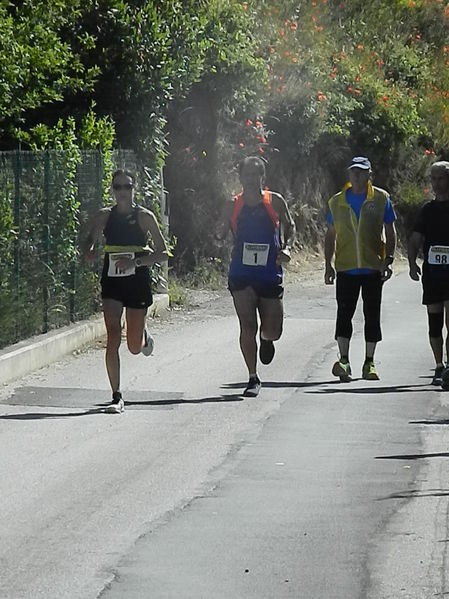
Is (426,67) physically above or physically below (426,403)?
above

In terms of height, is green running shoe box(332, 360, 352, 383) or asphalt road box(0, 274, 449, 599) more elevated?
green running shoe box(332, 360, 352, 383)

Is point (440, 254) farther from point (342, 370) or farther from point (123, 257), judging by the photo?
point (123, 257)

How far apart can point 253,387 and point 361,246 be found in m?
1.61

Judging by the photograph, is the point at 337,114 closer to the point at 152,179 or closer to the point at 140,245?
the point at 152,179

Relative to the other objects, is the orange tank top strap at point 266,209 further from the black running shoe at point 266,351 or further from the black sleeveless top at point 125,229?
the black running shoe at point 266,351

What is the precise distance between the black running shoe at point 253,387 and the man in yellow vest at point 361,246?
97 cm

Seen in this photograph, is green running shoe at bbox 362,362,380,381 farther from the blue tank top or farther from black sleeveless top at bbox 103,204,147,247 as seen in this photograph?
black sleeveless top at bbox 103,204,147,247

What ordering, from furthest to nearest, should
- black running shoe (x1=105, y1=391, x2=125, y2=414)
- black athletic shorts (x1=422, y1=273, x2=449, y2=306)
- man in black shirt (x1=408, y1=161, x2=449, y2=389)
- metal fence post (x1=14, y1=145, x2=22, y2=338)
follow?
metal fence post (x1=14, y1=145, x2=22, y2=338), black athletic shorts (x1=422, y1=273, x2=449, y2=306), man in black shirt (x1=408, y1=161, x2=449, y2=389), black running shoe (x1=105, y1=391, x2=125, y2=414)

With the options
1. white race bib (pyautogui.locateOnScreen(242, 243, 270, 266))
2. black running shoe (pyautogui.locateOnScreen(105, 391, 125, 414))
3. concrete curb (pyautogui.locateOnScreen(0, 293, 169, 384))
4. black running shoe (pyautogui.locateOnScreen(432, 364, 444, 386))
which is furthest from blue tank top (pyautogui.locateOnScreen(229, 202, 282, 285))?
concrete curb (pyautogui.locateOnScreen(0, 293, 169, 384))

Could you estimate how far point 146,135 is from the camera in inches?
734

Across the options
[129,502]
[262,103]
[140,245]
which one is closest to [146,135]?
[262,103]

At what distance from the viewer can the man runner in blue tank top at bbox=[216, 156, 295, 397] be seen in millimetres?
11977

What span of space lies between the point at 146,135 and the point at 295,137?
23.8ft

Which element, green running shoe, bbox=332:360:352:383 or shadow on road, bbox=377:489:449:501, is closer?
shadow on road, bbox=377:489:449:501
